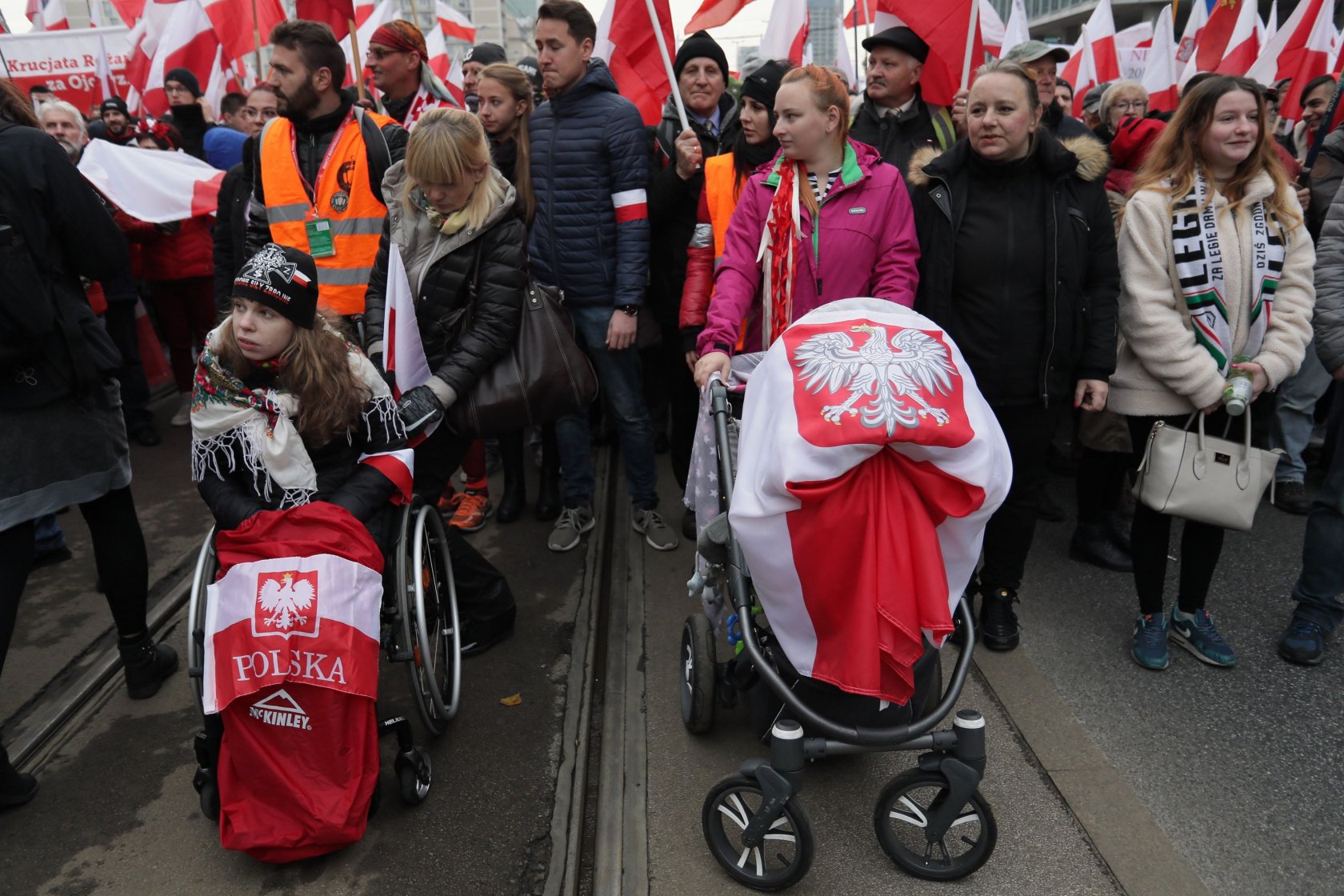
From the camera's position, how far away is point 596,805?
287cm

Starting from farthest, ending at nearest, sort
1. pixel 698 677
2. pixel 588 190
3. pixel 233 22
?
pixel 233 22, pixel 588 190, pixel 698 677

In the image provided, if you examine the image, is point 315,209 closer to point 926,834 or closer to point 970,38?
point 970,38

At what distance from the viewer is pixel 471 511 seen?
491 cm

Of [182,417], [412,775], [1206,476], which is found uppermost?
[1206,476]

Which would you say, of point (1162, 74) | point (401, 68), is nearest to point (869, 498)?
point (401, 68)

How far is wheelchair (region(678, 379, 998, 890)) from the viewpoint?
229cm

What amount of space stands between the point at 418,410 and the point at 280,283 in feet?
2.06

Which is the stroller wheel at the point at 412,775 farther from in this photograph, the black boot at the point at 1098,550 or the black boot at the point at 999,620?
the black boot at the point at 1098,550

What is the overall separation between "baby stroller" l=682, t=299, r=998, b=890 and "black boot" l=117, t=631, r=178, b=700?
2135 millimetres

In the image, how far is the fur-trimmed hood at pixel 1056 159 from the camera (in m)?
3.18

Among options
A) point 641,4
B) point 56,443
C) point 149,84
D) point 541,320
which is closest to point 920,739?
point 541,320

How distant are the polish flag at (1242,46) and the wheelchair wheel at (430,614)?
7.26m

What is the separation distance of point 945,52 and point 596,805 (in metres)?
3.40

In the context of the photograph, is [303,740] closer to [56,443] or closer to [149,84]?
[56,443]
